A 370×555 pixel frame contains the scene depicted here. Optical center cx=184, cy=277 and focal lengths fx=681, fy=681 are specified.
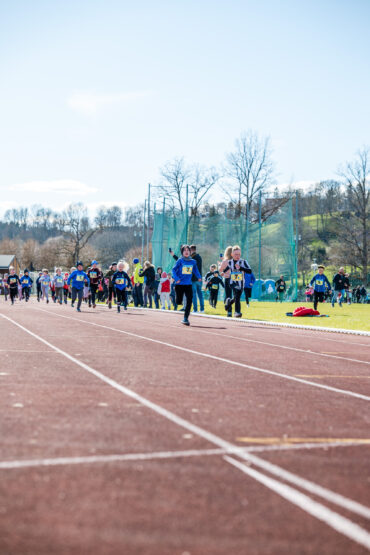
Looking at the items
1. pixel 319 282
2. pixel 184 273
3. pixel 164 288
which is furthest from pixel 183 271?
pixel 164 288

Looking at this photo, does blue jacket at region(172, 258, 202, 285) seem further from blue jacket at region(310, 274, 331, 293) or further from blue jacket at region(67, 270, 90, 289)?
blue jacket at region(67, 270, 90, 289)

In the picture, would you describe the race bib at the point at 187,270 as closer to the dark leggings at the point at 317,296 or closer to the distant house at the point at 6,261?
the dark leggings at the point at 317,296

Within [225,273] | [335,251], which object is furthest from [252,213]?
[225,273]

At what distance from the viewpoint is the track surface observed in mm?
2902

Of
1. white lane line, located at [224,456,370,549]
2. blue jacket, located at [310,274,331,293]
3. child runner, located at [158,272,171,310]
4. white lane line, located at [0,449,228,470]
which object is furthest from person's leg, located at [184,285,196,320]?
white lane line, located at [224,456,370,549]

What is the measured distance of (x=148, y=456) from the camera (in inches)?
163

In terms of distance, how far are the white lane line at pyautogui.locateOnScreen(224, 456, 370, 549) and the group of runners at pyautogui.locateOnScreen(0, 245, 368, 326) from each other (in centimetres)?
1338

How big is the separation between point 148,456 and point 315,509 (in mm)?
1233

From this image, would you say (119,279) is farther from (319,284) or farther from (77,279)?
(319,284)

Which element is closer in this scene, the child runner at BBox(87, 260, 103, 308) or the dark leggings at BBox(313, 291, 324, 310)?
the dark leggings at BBox(313, 291, 324, 310)

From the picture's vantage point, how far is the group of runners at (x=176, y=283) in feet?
58.7

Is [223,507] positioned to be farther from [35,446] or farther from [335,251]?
[335,251]

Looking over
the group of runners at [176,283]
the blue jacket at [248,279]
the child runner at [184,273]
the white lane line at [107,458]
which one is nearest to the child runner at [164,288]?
the group of runners at [176,283]

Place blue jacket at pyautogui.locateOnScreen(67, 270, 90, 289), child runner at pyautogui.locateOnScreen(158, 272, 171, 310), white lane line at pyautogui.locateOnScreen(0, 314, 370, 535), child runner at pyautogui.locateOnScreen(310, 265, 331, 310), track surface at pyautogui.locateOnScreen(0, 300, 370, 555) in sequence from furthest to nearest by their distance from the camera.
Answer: child runner at pyautogui.locateOnScreen(158, 272, 171, 310)
blue jacket at pyautogui.locateOnScreen(67, 270, 90, 289)
child runner at pyautogui.locateOnScreen(310, 265, 331, 310)
white lane line at pyautogui.locateOnScreen(0, 314, 370, 535)
track surface at pyautogui.locateOnScreen(0, 300, 370, 555)
